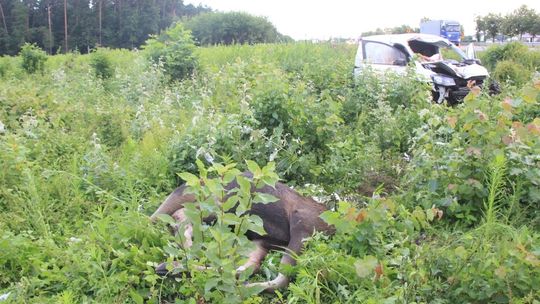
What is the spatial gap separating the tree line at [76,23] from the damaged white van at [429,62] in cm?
4571

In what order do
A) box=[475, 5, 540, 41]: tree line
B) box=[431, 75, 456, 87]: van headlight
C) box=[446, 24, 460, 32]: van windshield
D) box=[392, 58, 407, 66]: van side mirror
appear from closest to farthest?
1. box=[431, 75, 456, 87]: van headlight
2. box=[392, 58, 407, 66]: van side mirror
3. box=[446, 24, 460, 32]: van windshield
4. box=[475, 5, 540, 41]: tree line

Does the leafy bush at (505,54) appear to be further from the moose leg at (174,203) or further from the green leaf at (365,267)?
the green leaf at (365,267)

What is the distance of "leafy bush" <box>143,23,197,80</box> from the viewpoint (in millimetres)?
12969

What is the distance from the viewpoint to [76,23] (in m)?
56.8

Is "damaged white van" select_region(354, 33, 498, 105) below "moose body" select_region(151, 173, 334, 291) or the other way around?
the other way around

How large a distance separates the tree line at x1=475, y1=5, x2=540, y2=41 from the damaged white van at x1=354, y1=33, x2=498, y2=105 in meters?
28.3

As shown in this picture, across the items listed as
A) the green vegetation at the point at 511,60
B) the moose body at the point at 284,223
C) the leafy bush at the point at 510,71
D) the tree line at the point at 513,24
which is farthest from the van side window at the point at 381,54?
the tree line at the point at 513,24

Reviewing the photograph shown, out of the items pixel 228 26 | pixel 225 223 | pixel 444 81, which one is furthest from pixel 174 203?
pixel 228 26

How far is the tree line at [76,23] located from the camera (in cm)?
5188

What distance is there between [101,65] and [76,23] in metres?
47.3

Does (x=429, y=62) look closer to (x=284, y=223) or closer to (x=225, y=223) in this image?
(x=284, y=223)

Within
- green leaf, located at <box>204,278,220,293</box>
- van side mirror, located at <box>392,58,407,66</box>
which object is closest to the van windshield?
van side mirror, located at <box>392,58,407,66</box>

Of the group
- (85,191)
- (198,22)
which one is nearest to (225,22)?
(198,22)

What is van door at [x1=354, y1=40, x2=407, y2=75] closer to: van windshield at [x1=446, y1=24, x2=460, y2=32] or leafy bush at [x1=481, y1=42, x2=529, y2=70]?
leafy bush at [x1=481, y1=42, x2=529, y2=70]
